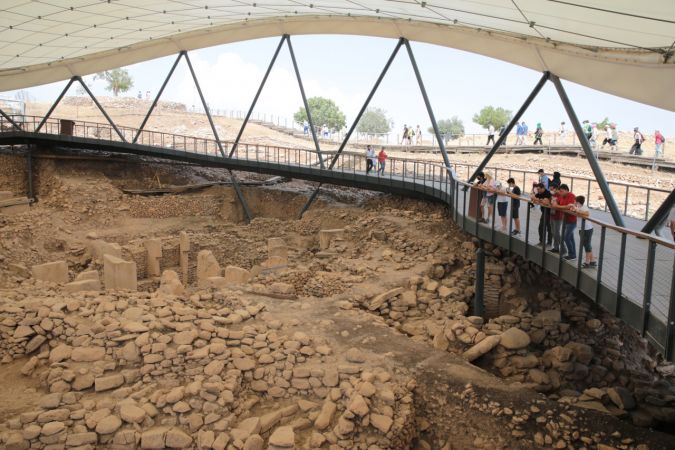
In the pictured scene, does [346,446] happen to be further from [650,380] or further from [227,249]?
[227,249]

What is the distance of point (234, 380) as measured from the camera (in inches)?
308

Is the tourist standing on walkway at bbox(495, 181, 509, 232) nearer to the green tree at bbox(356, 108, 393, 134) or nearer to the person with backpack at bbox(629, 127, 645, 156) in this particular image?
the person with backpack at bbox(629, 127, 645, 156)

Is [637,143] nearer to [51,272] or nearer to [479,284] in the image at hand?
[479,284]

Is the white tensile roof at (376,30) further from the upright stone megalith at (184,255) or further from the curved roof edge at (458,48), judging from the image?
the upright stone megalith at (184,255)

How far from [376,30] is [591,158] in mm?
10655

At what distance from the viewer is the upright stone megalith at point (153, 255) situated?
59.2ft

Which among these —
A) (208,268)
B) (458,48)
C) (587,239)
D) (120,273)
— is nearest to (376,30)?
(458,48)

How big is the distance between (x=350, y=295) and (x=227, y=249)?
8231 millimetres

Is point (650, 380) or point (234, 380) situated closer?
point (234, 380)

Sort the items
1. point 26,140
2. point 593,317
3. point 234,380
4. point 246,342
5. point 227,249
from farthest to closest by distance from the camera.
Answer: point 26,140, point 227,249, point 593,317, point 246,342, point 234,380

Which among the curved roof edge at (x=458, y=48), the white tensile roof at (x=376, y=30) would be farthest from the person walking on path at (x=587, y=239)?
the curved roof edge at (x=458, y=48)

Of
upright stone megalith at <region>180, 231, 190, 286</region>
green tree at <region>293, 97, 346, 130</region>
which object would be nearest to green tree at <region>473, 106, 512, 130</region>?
green tree at <region>293, 97, 346, 130</region>

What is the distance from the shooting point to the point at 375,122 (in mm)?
79688

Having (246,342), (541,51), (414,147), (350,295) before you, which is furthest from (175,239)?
(414,147)
